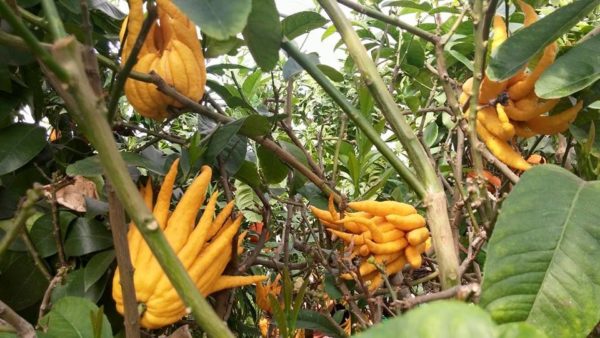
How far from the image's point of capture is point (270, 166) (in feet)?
3.28

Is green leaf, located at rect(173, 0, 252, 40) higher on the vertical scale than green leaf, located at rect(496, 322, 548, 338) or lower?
higher

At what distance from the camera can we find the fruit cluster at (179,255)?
2.15ft

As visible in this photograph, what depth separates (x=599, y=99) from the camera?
2.41 ft

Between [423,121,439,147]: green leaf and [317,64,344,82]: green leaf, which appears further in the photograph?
[423,121,439,147]: green leaf

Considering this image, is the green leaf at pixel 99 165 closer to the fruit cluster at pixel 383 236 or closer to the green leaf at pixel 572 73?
the fruit cluster at pixel 383 236

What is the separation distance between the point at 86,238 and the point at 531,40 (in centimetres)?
57

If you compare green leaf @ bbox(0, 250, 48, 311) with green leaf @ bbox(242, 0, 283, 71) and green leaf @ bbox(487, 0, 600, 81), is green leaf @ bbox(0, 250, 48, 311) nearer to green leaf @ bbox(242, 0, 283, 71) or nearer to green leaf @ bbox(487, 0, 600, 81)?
green leaf @ bbox(242, 0, 283, 71)

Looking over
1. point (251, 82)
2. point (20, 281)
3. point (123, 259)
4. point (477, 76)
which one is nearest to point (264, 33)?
point (477, 76)

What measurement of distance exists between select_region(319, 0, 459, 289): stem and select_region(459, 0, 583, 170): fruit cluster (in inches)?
5.9

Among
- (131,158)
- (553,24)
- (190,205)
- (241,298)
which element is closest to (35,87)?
(131,158)

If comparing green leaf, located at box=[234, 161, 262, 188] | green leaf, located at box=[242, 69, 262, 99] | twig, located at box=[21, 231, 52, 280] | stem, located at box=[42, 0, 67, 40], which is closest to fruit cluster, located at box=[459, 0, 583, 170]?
green leaf, located at box=[234, 161, 262, 188]

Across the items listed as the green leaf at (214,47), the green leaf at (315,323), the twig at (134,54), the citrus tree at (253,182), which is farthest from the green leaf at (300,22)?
the twig at (134,54)

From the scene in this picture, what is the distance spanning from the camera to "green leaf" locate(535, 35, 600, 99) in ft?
2.06

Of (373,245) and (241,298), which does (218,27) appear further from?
(241,298)
